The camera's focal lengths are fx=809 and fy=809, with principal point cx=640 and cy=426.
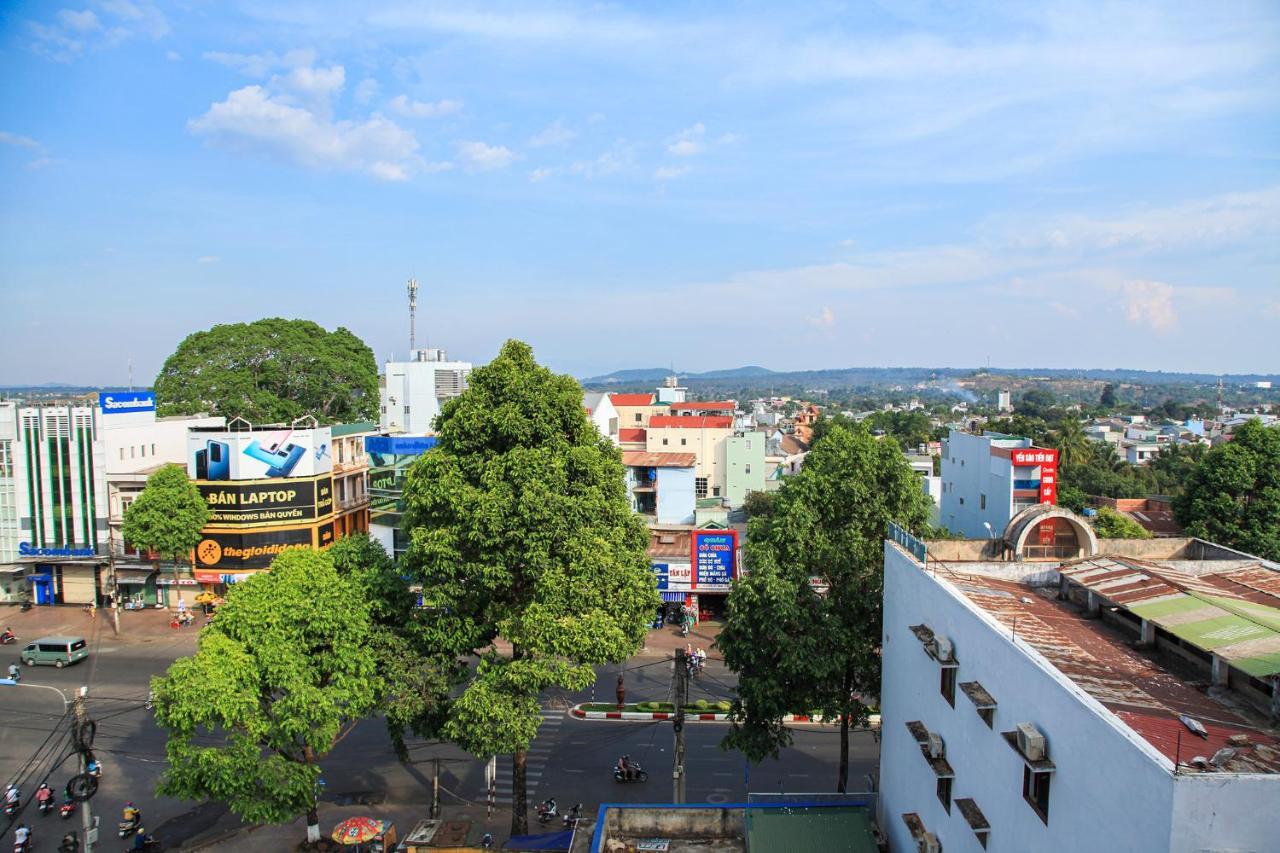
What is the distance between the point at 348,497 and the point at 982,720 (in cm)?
3459

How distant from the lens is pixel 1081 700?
8.63 m

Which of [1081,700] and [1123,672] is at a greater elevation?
[1081,700]

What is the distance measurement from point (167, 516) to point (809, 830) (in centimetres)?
3011

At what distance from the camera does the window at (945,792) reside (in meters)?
12.8

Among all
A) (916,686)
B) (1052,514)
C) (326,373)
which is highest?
(326,373)

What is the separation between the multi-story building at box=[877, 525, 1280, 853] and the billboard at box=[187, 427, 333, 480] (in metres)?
28.1

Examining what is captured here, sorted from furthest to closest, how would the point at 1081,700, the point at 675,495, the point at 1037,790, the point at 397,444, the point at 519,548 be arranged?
the point at 675,495
the point at 397,444
the point at 519,548
the point at 1037,790
the point at 1081,700

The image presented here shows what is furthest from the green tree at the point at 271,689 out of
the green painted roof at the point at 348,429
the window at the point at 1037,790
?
the green painted roof at the point at 348,429

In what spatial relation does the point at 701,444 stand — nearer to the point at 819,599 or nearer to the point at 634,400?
the point at 634,400

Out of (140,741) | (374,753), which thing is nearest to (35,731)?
(140,741)

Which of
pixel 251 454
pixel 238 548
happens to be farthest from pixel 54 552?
pixel 251 454

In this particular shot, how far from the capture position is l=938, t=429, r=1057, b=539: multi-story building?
37469mm

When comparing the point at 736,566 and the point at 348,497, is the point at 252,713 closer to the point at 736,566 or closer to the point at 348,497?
the point at 736,566

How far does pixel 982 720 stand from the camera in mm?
11492
